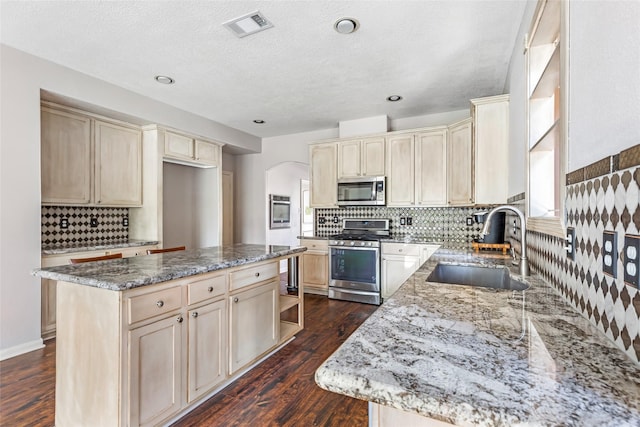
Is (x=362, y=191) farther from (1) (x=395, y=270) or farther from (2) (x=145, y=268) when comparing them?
(2) (x=145, y=268)

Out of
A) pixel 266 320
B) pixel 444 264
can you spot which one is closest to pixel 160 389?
pixel 266 320

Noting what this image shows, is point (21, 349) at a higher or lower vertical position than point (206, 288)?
lower

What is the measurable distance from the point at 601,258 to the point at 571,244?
26 centimetres

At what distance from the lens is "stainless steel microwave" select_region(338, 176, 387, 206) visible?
430 cm

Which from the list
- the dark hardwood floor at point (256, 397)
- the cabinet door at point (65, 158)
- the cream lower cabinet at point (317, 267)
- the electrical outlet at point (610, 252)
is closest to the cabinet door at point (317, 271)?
the cream lower cabinet at point (317, 267)

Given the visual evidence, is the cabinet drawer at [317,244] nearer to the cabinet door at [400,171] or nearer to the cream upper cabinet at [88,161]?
the cabinet door at [400,171]

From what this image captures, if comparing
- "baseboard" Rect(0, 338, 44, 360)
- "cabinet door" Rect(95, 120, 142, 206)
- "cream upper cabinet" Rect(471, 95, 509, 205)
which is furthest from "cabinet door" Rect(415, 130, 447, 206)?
"baseboard" Rect(0, 338, 44, 360)

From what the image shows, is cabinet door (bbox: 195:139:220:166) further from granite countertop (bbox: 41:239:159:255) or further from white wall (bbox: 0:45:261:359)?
white wall (bbox: 0:45:261:359)

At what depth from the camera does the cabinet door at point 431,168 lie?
3.97 meters

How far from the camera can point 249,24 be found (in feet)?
7.52

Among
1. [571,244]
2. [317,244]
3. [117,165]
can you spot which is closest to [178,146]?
[117,165]

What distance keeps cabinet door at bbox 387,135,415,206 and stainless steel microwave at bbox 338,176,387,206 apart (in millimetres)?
123

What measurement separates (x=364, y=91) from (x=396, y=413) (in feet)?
11.4

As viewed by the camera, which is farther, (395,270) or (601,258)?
(395,270)
